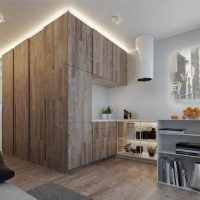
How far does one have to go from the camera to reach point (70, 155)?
287 centimetres

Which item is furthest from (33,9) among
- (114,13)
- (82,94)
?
(82,94)

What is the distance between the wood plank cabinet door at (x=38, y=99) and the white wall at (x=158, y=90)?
6.42 feet

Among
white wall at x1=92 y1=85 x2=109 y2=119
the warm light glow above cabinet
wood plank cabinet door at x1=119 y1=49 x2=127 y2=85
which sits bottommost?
white wall at x1=92 y1=85 x2=109 y2=119

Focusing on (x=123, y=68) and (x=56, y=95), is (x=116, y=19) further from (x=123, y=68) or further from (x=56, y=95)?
(x=56, y=95)

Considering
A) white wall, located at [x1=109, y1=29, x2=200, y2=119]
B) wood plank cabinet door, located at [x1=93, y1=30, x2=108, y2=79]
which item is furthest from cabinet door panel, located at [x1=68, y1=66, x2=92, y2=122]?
white wall, located at [x1=109, y1=29, x2=200, y2=119]

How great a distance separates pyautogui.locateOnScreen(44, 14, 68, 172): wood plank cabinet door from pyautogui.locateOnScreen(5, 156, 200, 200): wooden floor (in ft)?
0.95

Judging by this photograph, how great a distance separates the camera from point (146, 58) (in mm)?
3674

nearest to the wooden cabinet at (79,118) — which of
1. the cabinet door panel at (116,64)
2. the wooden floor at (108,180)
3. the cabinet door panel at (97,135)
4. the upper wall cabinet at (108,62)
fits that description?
the cabinet door panel at (97,135)

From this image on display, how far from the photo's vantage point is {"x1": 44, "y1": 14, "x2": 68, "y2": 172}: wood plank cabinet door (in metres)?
2.93

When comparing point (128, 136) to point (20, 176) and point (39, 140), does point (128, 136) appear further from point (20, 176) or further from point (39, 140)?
point (20, 176)

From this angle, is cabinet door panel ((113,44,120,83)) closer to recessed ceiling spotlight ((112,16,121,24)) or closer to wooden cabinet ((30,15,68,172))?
recessed ceiling spotlight ((112,16,121,24))

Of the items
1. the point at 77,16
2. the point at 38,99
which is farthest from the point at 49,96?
the point at 77,16

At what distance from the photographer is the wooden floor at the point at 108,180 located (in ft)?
7.10

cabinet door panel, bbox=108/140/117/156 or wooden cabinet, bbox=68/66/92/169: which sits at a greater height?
wooden cabinet, bbox=68/66/92/169
